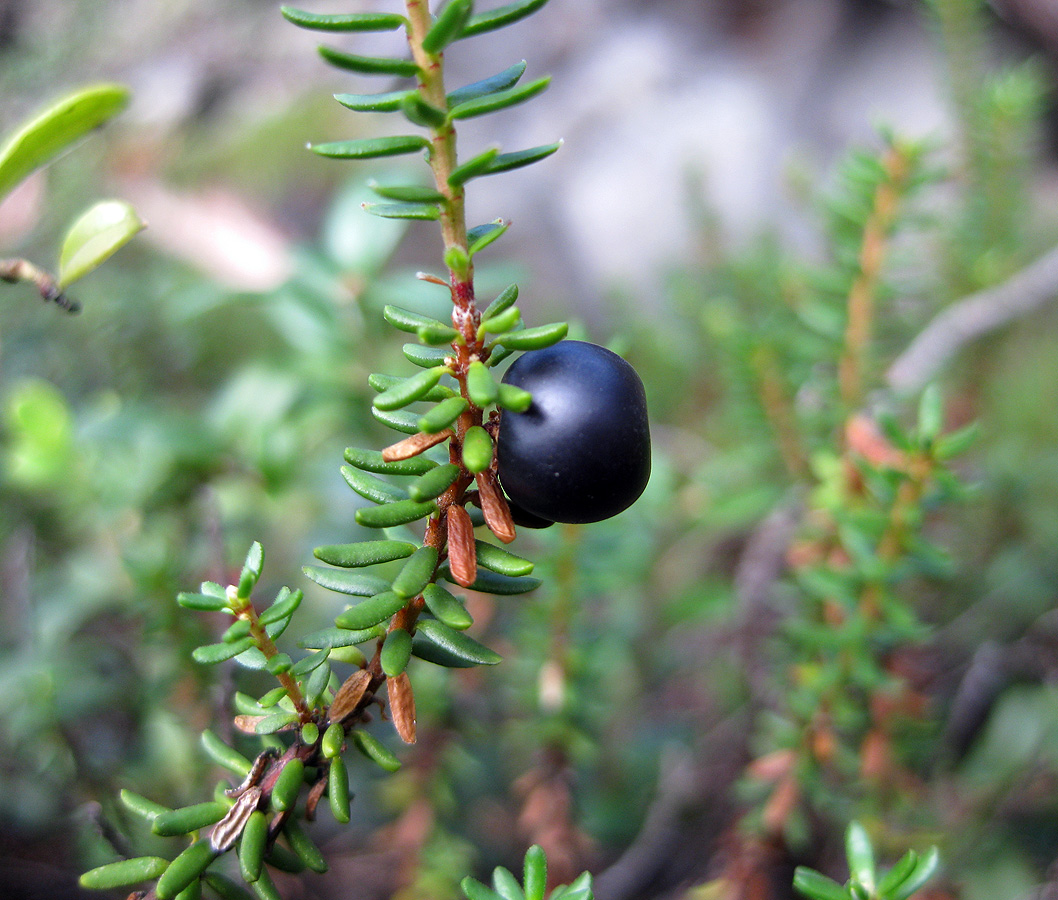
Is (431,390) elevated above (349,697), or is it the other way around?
(431,390)

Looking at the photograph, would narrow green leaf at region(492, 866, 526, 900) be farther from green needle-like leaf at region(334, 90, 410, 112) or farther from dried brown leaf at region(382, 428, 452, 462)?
green needle-like leaf at region(334, 90, 410, 112)

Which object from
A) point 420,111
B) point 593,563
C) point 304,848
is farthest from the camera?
point 593,563

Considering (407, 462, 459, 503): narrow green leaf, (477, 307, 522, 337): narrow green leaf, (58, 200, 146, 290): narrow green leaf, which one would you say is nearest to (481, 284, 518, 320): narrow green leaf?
(477, 307, 522, 337): narrow green leaf

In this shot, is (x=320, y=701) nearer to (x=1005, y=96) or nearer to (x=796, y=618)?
(x=796, y=618)

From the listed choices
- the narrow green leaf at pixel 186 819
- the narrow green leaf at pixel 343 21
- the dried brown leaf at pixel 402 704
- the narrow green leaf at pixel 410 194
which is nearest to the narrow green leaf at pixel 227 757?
the narrow green leaf at pixel 186 819

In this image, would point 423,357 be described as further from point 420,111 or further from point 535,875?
point 535,875

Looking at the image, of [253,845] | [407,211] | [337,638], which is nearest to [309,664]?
[337,638]

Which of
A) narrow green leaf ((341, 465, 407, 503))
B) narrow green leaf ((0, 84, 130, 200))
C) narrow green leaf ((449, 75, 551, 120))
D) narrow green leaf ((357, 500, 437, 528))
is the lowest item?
narrow green leaf ((341, 465, 407, 503))
